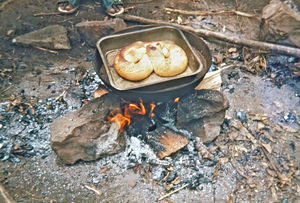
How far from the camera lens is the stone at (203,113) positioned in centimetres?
415

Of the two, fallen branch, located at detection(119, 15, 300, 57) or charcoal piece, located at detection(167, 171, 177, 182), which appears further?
fallen branch, located at detection(119, 15, 300, 57)

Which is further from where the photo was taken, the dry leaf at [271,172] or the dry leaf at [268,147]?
the dry leaf at [268,147]

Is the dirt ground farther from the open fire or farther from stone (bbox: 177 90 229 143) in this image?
the open fire

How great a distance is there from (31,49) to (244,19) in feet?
18.9

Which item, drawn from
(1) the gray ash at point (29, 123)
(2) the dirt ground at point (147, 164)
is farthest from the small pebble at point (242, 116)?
(1) the gray ash at point (29, 123)

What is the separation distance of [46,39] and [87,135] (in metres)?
3.24

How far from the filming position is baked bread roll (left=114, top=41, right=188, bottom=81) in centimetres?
389

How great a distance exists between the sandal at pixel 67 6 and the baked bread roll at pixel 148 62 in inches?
143

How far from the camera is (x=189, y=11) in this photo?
6941 millimetres

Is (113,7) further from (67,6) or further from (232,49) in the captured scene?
(232,49)

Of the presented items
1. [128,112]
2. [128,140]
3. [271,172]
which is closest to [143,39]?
[128,112]

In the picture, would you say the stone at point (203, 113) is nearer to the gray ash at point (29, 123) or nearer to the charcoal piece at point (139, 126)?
the charcoal piece at point (139, 126)

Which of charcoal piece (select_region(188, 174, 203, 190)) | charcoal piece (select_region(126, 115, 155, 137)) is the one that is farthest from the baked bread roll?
charcoal piece (select_region(188, 174, 203, 190))

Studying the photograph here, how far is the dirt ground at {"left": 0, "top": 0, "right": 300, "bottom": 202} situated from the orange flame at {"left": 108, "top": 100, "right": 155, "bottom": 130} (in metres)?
0.59
